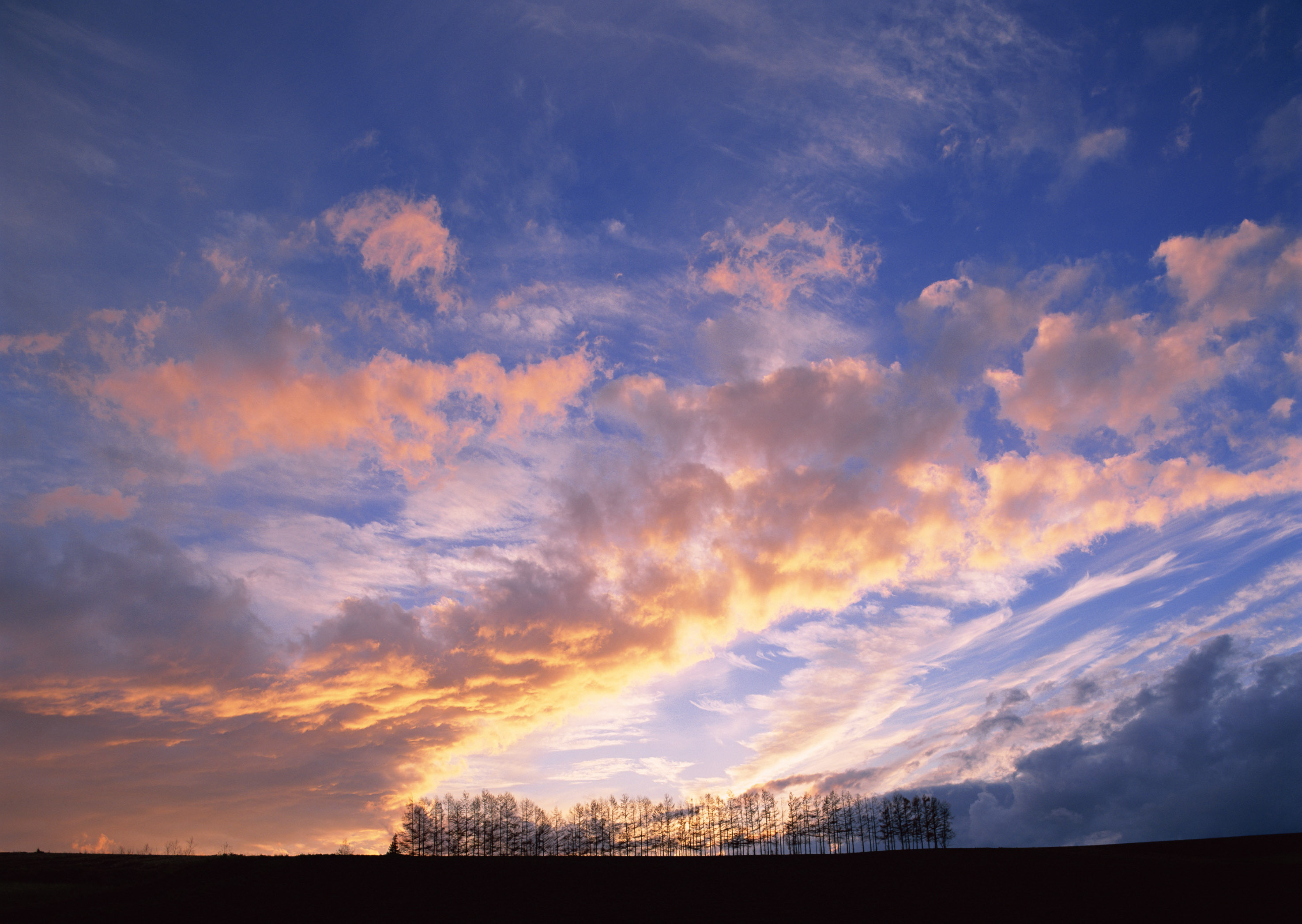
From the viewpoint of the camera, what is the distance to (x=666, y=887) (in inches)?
2506


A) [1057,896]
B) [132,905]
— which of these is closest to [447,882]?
[132,905]

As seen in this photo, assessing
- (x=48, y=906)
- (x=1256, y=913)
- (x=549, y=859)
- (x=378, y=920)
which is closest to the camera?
(x=1256, y=913)

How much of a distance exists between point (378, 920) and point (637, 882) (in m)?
25.0

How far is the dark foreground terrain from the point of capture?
51.2 metres

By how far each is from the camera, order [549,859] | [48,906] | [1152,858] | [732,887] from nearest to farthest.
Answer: [48,906], [732,887], [1152,858], [549,859]

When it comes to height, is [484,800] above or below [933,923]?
below

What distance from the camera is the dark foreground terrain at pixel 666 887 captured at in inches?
2014

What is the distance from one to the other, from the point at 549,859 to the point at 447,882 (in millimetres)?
18148

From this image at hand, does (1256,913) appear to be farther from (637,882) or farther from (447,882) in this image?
(447,882)

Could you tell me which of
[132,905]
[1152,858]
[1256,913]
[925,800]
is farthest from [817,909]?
[925,800]

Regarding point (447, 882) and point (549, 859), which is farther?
point (549, 859)

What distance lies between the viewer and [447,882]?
65.6 metres

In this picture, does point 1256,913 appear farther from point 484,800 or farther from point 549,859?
point 484,800

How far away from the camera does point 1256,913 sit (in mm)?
45375
